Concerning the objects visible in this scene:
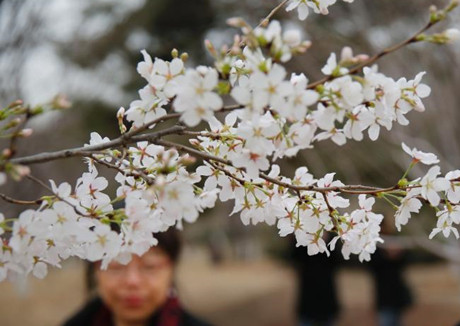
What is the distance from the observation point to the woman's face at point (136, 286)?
229 cm

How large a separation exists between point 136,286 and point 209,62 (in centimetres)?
551

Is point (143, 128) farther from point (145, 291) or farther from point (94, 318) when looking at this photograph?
point (94, 318)

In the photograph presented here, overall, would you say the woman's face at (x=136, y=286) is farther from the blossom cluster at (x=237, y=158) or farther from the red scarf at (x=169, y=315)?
the blossom cluster at (x=237, y=158)

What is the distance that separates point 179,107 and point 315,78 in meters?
4.38

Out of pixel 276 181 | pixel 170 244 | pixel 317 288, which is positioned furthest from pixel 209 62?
pixel 276 181

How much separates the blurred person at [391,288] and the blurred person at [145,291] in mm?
3043

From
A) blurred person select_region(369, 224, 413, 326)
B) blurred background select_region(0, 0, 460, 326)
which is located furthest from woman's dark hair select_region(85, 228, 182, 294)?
blurred person select_region(369, 224, 413, 326)

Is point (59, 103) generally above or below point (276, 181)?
above

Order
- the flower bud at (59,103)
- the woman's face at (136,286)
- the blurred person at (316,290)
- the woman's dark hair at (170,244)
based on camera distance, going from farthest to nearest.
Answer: the blurred person at (316,290) < the woman's dark hair at (170,244) < the woman's face at (136,286) < the flower bud at (59,103)

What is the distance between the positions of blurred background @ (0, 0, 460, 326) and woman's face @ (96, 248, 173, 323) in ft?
2.48

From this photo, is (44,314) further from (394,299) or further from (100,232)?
(100,232)

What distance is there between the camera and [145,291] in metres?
2.33

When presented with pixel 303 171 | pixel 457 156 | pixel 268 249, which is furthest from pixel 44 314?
pixel 303 171

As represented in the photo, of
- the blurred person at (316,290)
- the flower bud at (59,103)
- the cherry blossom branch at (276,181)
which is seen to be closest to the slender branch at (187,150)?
the cherry blossom branch at (276,181)
